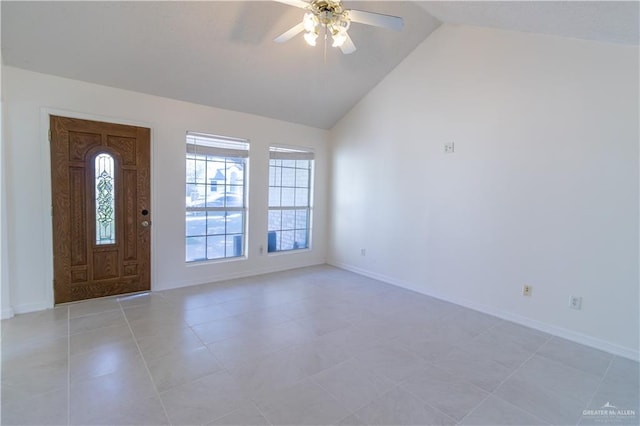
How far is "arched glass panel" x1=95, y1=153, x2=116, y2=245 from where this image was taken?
352 cm

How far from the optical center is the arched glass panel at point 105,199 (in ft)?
11.5

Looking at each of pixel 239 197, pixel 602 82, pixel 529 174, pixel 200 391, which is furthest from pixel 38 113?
pixel 602 82

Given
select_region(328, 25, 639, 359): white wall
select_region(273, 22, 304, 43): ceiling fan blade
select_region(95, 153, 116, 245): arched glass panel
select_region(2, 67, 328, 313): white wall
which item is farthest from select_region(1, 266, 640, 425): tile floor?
select_region(273, 22, 304, 43): ceiling fan blade

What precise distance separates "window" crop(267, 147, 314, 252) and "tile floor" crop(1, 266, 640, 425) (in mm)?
1844

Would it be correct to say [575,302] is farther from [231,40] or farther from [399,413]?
[231,40]

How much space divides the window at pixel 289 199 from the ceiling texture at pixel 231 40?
3.19 ft

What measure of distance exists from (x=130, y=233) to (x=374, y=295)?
3133 mm

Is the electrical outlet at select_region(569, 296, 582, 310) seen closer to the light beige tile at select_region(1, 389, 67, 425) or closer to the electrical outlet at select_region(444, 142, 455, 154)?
the electrical outlet at select_region(444, 142, 455, 154)

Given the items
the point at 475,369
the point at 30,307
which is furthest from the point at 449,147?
the point at 30,307

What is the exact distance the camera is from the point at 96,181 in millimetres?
3502

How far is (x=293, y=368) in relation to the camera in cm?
230

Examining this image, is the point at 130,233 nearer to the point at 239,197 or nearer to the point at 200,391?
the point at 239,197

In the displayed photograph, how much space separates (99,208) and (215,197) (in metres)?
1.38

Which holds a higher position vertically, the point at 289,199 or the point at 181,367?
the point at 289,199
